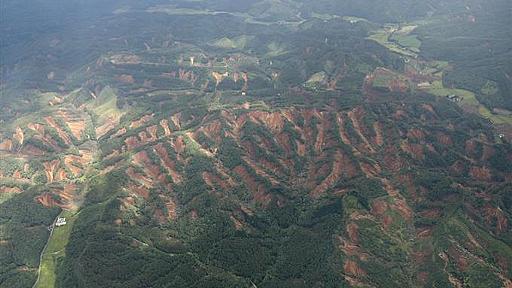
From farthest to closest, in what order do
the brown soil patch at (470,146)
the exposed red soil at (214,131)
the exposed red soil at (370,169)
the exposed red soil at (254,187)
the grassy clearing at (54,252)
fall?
1. the exposed red soil at (214,131)
2. the brown soil patch at (470,146)
3. the exposed red soil at (370,169)
4. the exposed red soil at (254,187)
5. the grassy clearing at (54,252)

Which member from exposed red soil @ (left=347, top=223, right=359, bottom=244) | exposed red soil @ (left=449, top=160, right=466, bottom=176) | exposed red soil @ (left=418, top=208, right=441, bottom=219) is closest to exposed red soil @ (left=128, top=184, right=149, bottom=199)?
exposed red soil @ (left=347, top=223, right=359, bottom=244)

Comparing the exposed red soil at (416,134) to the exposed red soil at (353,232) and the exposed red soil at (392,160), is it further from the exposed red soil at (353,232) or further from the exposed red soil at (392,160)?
the exposed red soil at (353,232)

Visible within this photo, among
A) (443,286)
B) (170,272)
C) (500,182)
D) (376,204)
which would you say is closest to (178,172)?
(170,272)

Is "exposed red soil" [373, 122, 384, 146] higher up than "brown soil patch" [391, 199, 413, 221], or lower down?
higher up

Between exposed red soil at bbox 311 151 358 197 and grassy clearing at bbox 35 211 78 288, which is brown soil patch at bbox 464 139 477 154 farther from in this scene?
grassy clearing at bbox 35 211 78 288

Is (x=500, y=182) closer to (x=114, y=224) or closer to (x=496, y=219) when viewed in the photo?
(x=496, y=219)

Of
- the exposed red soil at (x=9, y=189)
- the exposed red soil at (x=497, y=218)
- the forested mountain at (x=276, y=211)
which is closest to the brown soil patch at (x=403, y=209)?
the forested mountain at (x=276, y=211)

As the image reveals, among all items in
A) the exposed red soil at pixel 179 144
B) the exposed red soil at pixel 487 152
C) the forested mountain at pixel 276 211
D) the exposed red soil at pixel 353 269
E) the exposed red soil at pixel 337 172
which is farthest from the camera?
the exposed red soil at pixel 179 144

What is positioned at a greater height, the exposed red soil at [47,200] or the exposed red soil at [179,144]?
the exposed red soil at [179,144]

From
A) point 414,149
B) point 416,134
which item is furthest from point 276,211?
point 416,134
